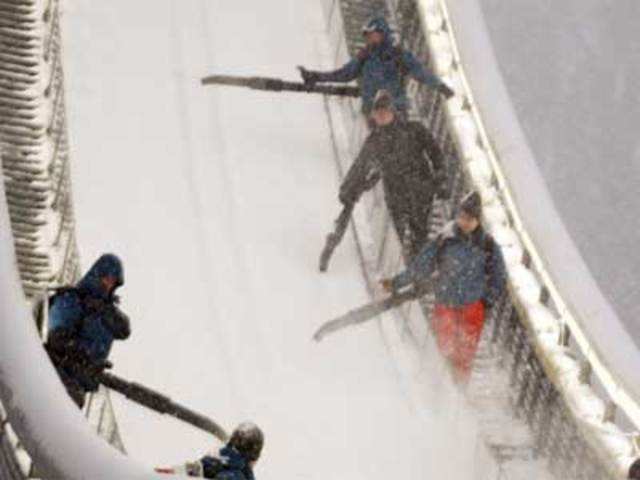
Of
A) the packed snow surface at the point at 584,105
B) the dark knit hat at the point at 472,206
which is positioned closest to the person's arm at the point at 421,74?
the dark knit hat at the point at 472,206

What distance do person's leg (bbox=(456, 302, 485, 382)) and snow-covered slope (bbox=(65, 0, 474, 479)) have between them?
0.34 m

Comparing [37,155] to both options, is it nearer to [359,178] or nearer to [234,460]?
[359,178]

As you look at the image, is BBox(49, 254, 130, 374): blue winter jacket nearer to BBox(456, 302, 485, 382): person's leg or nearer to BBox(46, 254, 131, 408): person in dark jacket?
BBox(46, 254, 131, 408): person in dark jacket

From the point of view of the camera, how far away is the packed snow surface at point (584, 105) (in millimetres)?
45094

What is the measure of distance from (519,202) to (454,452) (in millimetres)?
1781

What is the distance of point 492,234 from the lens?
16844 millimetres

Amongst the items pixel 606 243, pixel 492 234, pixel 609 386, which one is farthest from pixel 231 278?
pixel 606 243

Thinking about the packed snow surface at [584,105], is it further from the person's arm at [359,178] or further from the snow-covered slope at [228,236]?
the person's arm at [359,178]

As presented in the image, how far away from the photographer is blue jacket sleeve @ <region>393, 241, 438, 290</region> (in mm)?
15477

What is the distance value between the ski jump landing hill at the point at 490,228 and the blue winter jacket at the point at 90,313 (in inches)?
10.2

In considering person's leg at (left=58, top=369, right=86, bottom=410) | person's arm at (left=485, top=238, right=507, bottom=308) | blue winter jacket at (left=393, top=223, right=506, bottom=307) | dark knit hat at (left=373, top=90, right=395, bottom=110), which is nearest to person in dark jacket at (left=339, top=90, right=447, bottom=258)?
dark knit hat at (left=373, top=90, right=395, bottom=110)

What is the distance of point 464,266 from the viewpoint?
50.1 ft

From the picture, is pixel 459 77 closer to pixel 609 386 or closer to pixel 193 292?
pixel 193 292

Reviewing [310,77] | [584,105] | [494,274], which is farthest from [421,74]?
[584,105]
